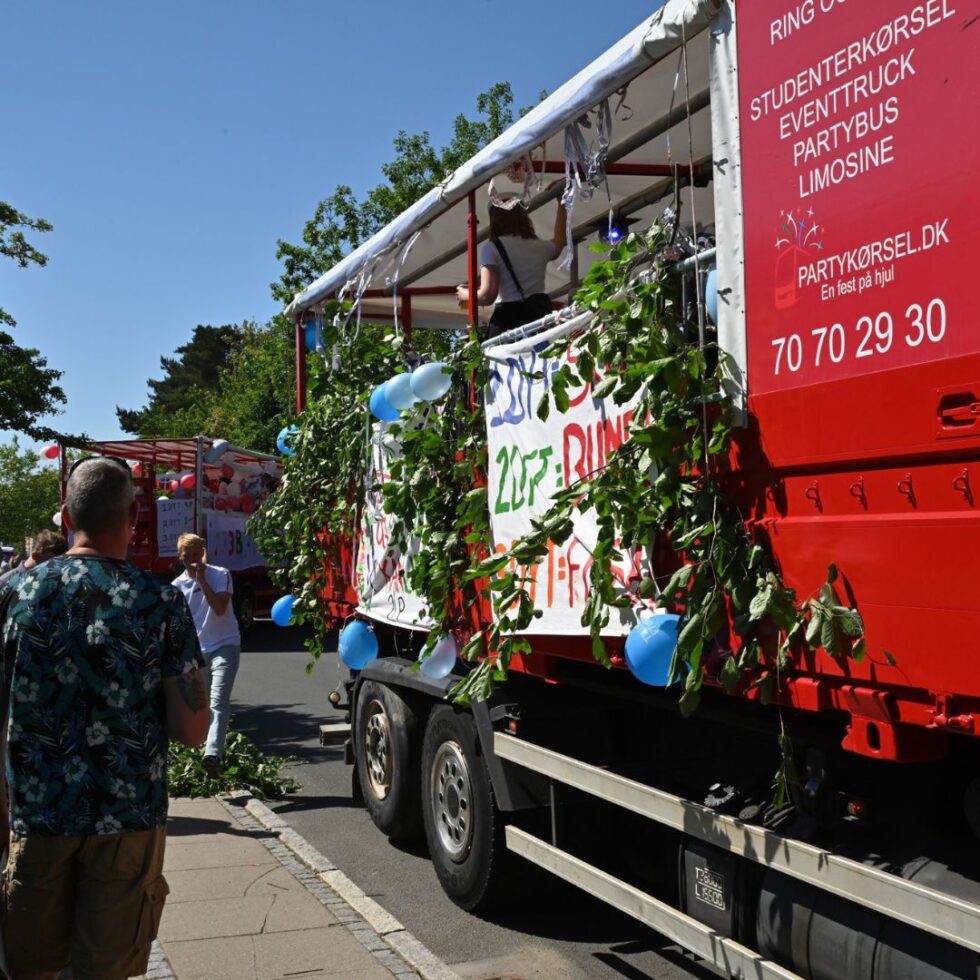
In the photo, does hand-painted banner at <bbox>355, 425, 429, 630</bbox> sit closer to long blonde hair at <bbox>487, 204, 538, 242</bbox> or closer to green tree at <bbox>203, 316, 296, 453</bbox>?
long blonde hair at <bbox>487, 204, 538, 242</bbox>

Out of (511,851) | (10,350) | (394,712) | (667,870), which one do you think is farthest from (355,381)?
(10,350)

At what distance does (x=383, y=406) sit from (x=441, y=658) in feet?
4.12

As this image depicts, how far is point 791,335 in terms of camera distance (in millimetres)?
3283

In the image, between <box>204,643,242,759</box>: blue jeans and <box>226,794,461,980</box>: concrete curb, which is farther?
<box>204,643,242,759</box>: blue jeans

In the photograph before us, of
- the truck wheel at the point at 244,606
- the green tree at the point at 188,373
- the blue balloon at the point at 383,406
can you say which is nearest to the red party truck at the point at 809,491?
the blue balloon at the point at 383,406

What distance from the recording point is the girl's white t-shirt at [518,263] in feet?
18.6

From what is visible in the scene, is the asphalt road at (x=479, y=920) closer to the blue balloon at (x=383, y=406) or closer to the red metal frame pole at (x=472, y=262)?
the blue balloon at (x=383, y=406)

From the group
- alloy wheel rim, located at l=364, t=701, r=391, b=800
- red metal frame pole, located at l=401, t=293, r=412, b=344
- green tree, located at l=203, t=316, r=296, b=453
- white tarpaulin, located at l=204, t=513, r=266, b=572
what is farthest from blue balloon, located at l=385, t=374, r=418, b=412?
green tree, located at l=203, t=316, r=296, b=453

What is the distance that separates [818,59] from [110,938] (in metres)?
3.11

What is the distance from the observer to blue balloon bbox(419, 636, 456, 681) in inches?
218

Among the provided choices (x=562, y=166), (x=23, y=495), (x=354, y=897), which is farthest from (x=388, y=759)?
(x=23, y=495)

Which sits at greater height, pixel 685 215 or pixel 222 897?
pixel 685 215

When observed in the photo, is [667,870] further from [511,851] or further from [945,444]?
[945,444]

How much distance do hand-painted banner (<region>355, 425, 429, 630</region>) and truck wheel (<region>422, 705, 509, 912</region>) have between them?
57 centimetres
